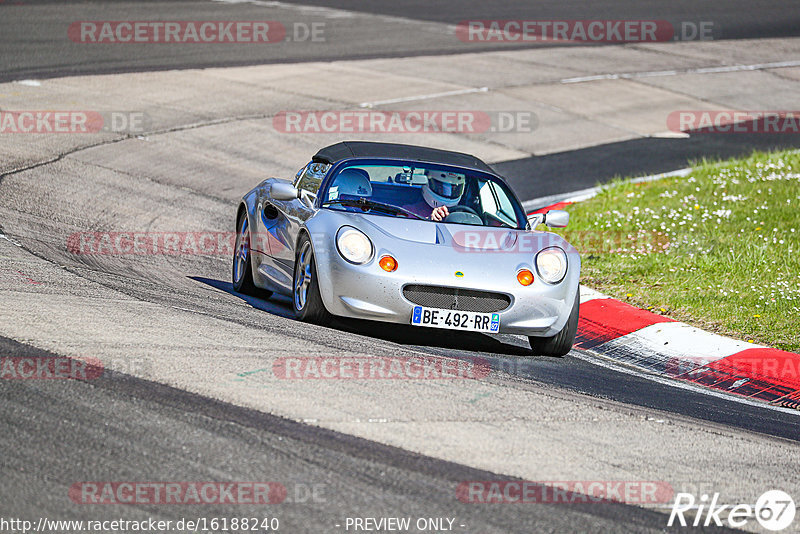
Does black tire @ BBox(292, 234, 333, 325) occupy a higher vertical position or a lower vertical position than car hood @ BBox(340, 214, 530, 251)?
lower

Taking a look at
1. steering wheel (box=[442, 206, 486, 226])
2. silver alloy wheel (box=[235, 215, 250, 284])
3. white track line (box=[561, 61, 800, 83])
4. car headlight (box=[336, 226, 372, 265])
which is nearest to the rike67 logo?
car headlight (box=[336, 226, 372, 265])

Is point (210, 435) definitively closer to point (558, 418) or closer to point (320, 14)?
point (558, 418)

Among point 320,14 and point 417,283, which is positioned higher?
point 320,14

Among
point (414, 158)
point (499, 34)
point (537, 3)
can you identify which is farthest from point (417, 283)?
point (537, 3)

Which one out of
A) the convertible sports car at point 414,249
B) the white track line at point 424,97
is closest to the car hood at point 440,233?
the convertible sports car at point 414,249

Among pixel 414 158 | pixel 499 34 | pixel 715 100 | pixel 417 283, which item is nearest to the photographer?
pixel 417 283

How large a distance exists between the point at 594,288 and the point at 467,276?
2812 millimetres

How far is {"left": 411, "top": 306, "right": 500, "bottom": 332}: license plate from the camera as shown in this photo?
7.30 meters

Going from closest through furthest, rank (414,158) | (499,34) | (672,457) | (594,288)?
1. (672,457)
2. (414,158)
3. (594,288)
4. (499,34)

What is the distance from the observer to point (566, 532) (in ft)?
14.5

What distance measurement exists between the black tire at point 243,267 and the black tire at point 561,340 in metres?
2.54

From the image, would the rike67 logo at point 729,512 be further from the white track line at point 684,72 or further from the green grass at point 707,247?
the white track line at point 684,72

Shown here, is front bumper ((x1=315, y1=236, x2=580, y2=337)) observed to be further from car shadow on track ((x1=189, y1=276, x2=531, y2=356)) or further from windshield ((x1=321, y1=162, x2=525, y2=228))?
windshield ((x1=321, y1=162, x2=525, y2=228))

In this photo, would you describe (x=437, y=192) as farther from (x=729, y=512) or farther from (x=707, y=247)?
(x=729, y=512)
